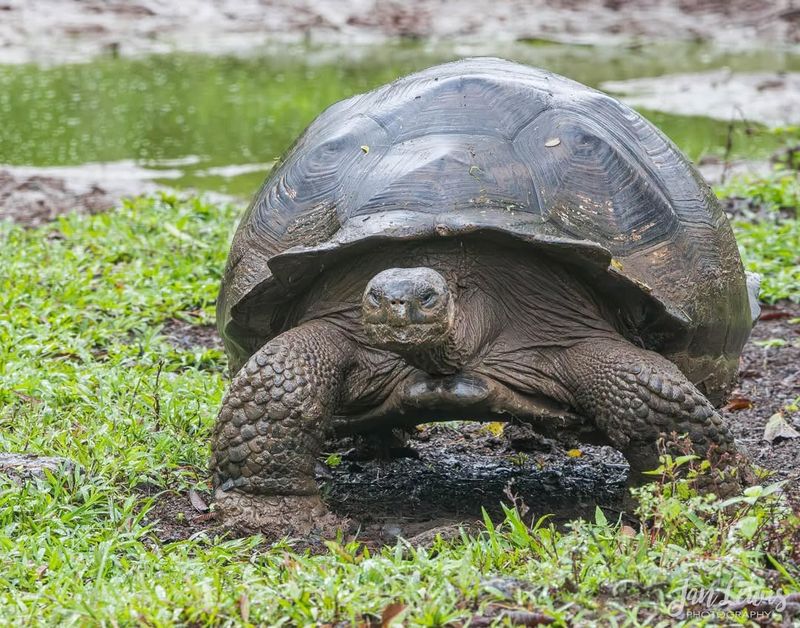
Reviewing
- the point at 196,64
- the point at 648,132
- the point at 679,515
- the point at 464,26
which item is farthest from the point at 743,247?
the point at 464,26

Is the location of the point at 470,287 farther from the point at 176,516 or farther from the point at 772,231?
the point at 772,231

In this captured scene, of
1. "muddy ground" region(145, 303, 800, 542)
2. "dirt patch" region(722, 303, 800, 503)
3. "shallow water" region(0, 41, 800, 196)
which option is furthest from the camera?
"shallow water" region(0, 41, 800, 196)

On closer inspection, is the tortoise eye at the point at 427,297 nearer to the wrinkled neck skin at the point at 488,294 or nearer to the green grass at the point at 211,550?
the wrinkled neck skin at the point at 488,294

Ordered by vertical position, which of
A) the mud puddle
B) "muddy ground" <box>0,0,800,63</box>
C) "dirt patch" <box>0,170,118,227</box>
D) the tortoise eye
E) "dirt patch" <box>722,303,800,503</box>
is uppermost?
"muddy ground" <box>0,0,800,63</box>

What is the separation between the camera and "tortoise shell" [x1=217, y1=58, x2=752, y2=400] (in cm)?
362

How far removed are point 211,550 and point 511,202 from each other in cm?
130

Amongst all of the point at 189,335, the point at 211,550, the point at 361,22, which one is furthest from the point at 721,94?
the point at 211,550

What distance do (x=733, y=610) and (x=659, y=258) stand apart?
1.38m

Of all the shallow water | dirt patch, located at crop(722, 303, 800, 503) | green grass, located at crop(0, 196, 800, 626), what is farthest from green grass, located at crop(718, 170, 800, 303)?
green grass, located at crop(0, 196, 800, 626)

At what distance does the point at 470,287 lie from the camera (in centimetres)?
368

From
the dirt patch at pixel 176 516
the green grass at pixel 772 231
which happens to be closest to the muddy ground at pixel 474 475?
the dirt patch at pixel 176 516

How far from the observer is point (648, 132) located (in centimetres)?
420

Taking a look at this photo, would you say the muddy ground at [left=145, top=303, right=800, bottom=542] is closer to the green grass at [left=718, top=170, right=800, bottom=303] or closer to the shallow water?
the green grass at [left=718, top=170, right=800, bottom=303]

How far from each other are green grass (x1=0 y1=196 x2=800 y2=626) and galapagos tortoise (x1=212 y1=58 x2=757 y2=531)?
31 centimetres
